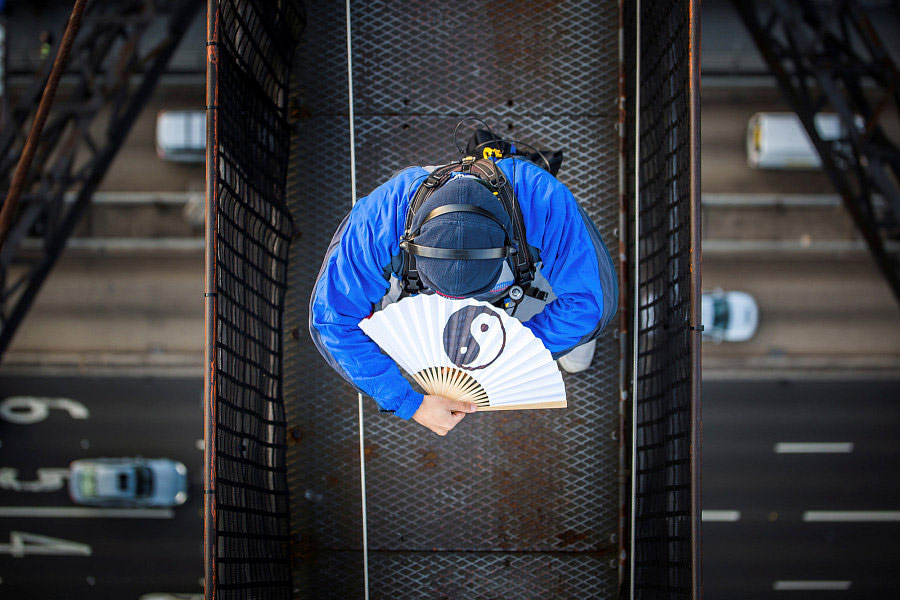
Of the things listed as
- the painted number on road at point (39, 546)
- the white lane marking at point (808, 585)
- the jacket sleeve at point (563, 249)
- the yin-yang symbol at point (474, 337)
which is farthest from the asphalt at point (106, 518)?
the white lane marking at point (808, 585)

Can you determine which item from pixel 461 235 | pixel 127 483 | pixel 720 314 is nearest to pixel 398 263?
pixel 461 235

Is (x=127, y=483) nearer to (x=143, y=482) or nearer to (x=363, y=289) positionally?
(x=143, y=482)

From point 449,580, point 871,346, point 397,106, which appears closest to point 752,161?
point 871,346

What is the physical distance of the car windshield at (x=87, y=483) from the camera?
9664 millimetres

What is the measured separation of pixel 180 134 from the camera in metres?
10.2

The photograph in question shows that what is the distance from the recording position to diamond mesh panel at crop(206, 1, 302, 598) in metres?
3.16

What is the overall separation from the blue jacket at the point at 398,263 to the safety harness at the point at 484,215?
0.11m

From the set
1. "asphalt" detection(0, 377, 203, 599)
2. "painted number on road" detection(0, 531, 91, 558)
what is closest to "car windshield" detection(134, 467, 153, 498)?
"asphalt" detection(0, 377, 203, 599)

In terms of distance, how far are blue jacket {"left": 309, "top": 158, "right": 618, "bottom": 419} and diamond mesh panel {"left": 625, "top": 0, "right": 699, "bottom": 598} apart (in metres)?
0.74

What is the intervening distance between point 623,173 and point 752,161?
749cm

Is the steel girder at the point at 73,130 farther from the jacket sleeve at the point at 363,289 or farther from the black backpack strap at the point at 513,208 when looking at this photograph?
the black backpack strap at the point at 513,208

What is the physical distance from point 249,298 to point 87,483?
8280 mm

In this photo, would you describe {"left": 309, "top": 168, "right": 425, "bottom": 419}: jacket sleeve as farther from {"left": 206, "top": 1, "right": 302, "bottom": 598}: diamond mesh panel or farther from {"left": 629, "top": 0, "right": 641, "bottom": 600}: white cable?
{"left": 629, "top": 0, "right": 641, "bottom": 600}: white cable

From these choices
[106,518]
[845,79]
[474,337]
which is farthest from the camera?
[106,518]
